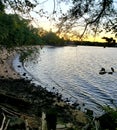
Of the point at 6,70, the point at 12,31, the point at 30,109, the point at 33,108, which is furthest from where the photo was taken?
the point at 6,70

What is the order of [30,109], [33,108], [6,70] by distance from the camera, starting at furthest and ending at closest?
[6,70]
[33,108]
[30,109]

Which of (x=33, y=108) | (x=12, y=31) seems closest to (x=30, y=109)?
(x=33, y=108)

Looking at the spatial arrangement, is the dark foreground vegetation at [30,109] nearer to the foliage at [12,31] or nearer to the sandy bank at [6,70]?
the sandy bank at [6,70]

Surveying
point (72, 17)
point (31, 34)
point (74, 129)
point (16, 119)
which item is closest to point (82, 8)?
point (72, 17)

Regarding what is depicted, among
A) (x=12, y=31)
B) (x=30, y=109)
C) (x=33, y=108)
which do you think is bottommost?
(x=33, y=108)

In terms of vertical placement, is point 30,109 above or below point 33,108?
above

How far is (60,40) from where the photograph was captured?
8.28 metres

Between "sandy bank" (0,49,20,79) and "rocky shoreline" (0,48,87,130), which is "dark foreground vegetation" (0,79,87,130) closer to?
"rocky shoreline" (0,48,87,130)

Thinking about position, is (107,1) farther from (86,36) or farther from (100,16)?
(86,36)

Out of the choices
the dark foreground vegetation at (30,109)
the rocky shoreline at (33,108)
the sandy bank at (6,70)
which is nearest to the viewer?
the dark foreground vegetation at (30,109)

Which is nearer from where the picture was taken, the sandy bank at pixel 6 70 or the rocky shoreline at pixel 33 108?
the rocky shoreline at pixel 33 108

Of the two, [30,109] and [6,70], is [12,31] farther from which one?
[6,70]

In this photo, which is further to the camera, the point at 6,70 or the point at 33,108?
the point at 6,70

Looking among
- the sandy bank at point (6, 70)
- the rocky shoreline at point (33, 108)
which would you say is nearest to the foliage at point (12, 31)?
the sandy bank at point (6, 70)
